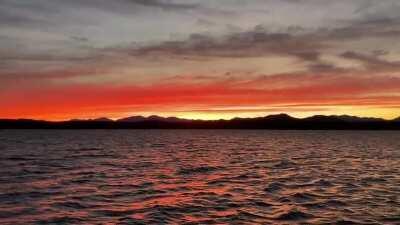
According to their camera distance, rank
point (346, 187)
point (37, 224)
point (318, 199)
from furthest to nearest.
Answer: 1. point (346, 187)
2. point (318, 199)
3. point (37, 224)

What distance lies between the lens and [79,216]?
21.7 meters

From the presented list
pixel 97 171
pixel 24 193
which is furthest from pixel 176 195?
pixel 97 171

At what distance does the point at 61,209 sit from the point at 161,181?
491 inches

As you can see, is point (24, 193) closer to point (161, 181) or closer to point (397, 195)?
point (161, 181)

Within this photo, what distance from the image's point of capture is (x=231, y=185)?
32.9m

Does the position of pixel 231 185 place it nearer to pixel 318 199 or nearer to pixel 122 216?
pixel 318 199

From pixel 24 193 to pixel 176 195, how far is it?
31.6ft

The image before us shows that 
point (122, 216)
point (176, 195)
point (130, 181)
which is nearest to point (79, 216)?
point (122, 216)

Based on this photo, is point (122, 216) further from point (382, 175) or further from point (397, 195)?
point (382, 175)

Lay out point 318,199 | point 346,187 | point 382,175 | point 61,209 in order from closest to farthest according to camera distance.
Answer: point 61,209
point 318,199
point 346,187
point 382,175

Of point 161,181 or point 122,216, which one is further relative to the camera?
point 161,181

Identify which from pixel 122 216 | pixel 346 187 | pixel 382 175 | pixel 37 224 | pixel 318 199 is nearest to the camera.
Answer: pixel 37 224

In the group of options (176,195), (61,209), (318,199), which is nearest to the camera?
(61,209)

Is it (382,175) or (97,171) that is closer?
(382,175)
